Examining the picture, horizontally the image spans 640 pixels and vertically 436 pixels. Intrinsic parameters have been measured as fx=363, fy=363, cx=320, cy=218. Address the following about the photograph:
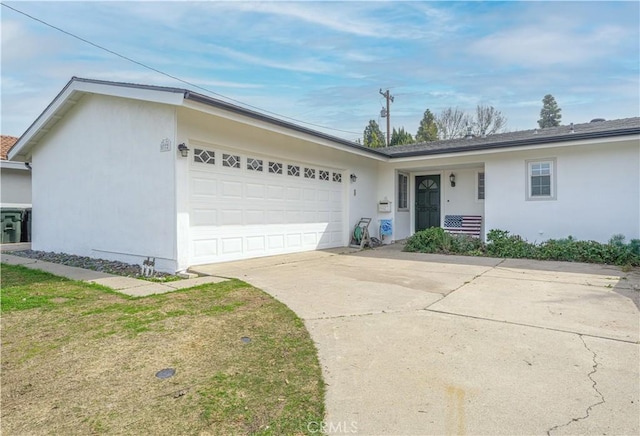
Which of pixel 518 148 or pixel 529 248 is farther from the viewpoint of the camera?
pixel 518 148

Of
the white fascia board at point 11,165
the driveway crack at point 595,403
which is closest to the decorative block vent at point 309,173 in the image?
the driveway crack at point 595,403

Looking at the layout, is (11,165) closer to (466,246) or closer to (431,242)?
(431,242)

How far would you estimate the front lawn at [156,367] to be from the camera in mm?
2074

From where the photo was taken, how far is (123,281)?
5.89 metres

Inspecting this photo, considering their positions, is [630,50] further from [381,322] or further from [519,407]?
[519,407]

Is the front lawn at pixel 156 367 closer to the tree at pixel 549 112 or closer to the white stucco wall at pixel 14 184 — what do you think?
the white stucco wall at pixel 14 184

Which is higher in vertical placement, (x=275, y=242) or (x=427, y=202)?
(x=427, y=202)

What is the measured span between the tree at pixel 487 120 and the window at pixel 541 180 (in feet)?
87.9

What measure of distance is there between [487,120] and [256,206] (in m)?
32.7

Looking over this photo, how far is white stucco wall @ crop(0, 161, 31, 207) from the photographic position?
13192mm

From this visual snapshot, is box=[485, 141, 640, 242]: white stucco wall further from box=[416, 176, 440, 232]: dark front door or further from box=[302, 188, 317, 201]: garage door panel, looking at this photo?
box=[302, 188, 317, 201]: garage door panel

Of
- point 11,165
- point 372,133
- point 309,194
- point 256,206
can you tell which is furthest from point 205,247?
point 372,133

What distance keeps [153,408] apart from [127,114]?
6.80 metres

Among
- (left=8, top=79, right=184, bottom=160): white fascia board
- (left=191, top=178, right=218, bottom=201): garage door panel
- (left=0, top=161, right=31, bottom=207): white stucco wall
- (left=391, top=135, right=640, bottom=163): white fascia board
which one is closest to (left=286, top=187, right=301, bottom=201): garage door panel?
(left=191, top=178, right=218, bottom=201): garage door panel
